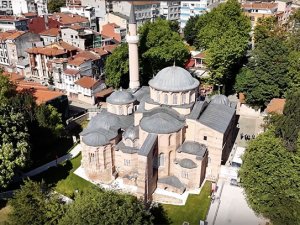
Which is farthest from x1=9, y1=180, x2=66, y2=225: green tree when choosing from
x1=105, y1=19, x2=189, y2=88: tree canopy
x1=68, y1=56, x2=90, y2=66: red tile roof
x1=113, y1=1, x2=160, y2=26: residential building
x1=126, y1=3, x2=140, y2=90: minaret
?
x1=113, y1=1, x2=160, y2=26: residential building

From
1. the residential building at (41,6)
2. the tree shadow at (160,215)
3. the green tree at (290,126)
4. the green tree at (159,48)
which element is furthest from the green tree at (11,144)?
the residential building at (41,6)

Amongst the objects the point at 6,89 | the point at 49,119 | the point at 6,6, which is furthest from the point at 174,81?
the point at 6,6

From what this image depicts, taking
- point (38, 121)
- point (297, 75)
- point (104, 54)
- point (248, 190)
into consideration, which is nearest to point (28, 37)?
point (104, 54)

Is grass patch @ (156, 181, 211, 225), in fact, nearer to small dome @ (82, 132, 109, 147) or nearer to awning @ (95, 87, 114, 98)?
small dome @ (82, 132, 109, 147)

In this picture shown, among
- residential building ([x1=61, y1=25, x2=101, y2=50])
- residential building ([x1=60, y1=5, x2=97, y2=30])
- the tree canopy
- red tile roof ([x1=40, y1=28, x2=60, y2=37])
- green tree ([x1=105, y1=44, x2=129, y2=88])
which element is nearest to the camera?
green tree ([x1=105, y1=44, x2=129, y2=88])

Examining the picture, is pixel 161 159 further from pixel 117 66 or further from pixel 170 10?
pixel 170 10

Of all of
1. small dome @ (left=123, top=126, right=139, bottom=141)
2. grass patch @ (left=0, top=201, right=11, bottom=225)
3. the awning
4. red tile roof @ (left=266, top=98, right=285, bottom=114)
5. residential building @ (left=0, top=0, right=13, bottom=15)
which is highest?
residential building @ (left=0, top=0, right=13, bottom=15)

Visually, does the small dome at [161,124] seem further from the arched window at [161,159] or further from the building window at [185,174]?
the building window at [185,174]
